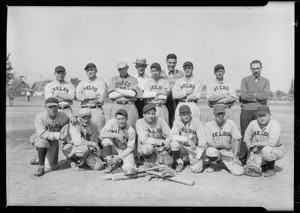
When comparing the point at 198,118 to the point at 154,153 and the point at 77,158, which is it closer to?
the point at 154,153

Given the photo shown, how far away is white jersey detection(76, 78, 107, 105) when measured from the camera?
6.27 metres

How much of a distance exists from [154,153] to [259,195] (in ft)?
6.81

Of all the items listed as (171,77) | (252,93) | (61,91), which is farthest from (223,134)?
(61,91)

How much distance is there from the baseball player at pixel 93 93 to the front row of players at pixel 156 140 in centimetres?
32

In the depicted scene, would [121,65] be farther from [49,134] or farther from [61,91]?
[49,134]

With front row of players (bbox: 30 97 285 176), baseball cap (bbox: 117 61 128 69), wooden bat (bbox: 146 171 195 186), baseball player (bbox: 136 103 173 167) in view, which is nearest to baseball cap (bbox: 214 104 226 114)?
front row of players (bbox: 30 97 285 176)

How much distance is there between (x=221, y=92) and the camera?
6.35 metres

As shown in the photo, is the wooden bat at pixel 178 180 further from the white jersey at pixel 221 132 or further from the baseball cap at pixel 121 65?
the baseball cap at pixel 121 65

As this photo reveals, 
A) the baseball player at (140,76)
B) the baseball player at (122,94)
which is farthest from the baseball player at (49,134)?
the baseball player at (140,76)

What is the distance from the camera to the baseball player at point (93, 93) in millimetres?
6250
